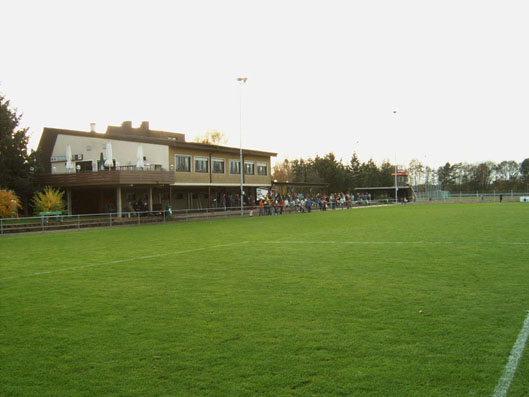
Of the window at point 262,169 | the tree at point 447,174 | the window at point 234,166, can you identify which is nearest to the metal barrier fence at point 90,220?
the window at point 234,166

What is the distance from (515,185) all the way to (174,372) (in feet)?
265

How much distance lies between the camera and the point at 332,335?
18.2ft

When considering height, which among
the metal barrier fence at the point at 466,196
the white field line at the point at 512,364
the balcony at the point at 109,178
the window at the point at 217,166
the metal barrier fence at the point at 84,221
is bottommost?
the white field line at the point at 512,364

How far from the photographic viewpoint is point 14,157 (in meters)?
34.3

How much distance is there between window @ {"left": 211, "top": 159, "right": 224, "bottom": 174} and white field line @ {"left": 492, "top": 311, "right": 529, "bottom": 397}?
3923 centimetres

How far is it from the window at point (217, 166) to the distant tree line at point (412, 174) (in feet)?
132

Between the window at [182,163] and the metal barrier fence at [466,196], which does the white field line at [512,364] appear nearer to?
the window at [182,163]

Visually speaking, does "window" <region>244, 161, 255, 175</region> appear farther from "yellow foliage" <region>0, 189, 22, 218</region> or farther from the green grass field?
the green grass field

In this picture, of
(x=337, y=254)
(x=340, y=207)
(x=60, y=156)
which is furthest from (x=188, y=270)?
(x=340, y=207)

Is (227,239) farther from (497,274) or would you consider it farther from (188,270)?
(497,274)

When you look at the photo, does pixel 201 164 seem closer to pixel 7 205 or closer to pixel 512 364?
pixel 7 205

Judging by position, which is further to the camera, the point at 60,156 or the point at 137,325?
the point at 60,156

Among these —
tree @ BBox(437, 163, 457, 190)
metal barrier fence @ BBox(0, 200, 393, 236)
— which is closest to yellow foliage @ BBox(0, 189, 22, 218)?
metal barrier fence @ BBox(0, 200, 393, 236)

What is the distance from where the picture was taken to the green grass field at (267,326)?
4.30 m
